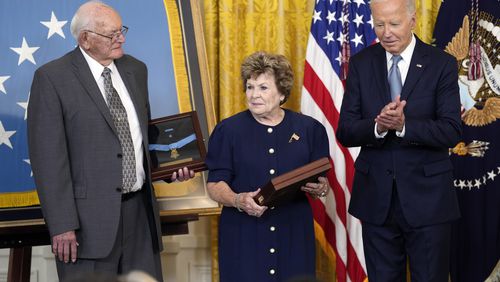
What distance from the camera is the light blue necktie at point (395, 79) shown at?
401cm

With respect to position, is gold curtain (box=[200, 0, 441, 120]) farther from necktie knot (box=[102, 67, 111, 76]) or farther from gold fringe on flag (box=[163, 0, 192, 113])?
necktie knot (box=[102, 67, 111, 76])

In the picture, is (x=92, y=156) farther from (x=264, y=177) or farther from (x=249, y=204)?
(x=264, y=177)

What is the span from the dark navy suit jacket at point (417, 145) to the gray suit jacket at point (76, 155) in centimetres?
117

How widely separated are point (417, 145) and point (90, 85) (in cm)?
157

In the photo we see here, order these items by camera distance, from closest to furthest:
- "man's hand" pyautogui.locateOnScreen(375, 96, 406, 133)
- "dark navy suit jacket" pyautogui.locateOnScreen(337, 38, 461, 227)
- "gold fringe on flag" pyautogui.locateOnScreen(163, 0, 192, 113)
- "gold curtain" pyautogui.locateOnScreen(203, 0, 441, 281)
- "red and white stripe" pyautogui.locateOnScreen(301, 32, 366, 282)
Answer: "man's hand" pyautogui.locateOnScreen(375, 96, 406, 133) → "dark navy suit jacket" pyautogui.locateOnScreen(337, 38, 461, 227) → "gold fringe on flag" pyautogui.locateOnScreen(163, 0, 192, 113) → "red and white stripe" pyautogui.locateOnScreen(301, 32, 366, 282) → "gold curtain" pyautogui.locateOnScreen(203, 0, 441, 281)

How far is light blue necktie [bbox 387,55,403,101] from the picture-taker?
13.2 ft

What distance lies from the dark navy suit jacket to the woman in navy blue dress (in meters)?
0.33

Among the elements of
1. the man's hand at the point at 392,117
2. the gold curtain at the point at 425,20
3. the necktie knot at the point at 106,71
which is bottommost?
the man's hand at the point at 392,117

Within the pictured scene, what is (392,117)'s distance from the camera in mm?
3732

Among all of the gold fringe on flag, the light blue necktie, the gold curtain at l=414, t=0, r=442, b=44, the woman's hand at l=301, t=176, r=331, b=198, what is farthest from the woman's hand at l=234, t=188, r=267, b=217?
the gold curtain at l=414, t=0, r=442, b=44

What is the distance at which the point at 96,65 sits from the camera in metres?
3.96

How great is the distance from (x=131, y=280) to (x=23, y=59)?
333cm

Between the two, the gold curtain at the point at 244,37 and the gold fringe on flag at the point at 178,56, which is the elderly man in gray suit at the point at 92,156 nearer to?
the gold fringe on flag at the point at 178,56

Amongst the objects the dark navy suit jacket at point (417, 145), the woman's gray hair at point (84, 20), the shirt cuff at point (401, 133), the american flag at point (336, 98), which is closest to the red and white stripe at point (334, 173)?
the american flag at point (336, 98)
